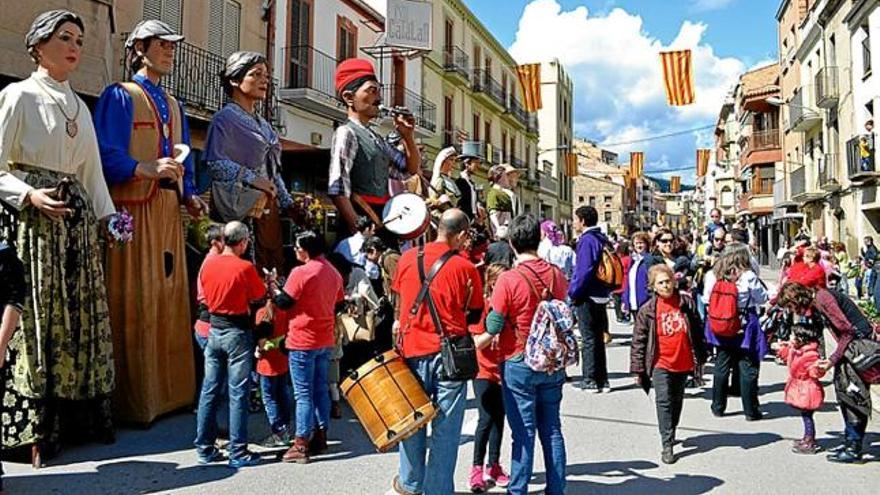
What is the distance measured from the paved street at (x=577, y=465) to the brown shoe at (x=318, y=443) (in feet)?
0.29

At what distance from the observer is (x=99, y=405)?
4.91m

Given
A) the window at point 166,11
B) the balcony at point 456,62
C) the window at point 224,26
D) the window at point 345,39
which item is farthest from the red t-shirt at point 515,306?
the balcony at point 456,62

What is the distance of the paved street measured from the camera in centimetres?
427

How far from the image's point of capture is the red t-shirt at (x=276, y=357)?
503 centimetres

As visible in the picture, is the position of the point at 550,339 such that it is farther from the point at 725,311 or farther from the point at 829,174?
the point at 829,174

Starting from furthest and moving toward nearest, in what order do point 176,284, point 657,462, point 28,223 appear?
point 176,284 → point 657,462 → point 28,223

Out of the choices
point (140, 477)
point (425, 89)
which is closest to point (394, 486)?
point (140, 477)

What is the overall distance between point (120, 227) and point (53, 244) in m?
0.41

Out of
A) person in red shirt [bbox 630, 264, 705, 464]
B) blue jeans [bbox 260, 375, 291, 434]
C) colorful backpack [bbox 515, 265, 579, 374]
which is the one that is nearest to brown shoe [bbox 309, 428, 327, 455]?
blue jeans [bbox 260, 375, 291, 434]

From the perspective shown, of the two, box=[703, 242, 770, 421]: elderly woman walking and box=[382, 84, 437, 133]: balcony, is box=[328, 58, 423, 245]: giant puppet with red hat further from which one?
box=[382, 84, 437, 133]: balcony

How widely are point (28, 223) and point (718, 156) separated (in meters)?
78.4

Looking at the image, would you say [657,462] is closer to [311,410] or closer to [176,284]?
[311,410]

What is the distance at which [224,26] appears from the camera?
15.0 meters

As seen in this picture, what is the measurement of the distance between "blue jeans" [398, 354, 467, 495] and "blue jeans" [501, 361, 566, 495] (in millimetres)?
365
